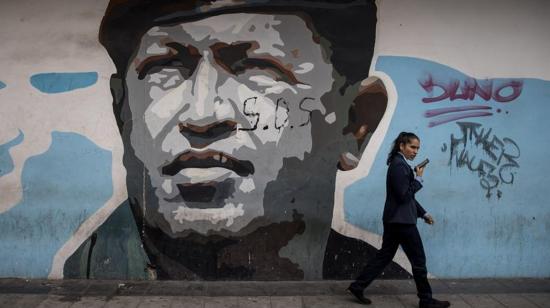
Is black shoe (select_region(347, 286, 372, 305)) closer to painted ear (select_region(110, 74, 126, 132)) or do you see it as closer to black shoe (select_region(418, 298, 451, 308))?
black shoe (select_region(418, 298, 451, 308))

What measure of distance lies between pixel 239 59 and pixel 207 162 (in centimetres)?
121

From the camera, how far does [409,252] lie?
4.95 metres

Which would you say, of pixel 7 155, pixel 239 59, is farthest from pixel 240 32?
pixel 7 155

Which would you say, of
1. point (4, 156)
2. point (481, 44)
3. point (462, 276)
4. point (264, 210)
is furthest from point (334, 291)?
point (4, 156)

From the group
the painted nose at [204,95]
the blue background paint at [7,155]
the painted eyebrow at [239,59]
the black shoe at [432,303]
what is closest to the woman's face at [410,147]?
the black shoe at [432,303]

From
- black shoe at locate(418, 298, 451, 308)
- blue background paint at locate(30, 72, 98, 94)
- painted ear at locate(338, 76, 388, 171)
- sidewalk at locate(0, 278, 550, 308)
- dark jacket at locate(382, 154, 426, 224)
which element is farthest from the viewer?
painted ear at locate(338, 76, 388, 171)

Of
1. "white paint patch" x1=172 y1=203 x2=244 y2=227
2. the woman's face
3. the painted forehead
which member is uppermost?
the painted forehead

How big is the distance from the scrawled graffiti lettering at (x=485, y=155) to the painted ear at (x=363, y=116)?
0.87 meters

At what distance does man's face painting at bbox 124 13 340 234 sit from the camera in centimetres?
580

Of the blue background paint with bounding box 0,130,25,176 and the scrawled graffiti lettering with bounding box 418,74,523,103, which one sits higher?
the scrawled graffiti lettering with bounding box 418,74,523,103

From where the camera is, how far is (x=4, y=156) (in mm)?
5789

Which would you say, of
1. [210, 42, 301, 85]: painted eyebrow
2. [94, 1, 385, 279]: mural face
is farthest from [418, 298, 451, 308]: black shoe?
[210, 42, 301, 85]: painted eyebrow

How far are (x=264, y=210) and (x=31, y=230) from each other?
2.60m

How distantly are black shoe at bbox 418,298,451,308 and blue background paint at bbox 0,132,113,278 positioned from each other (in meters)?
3.51
